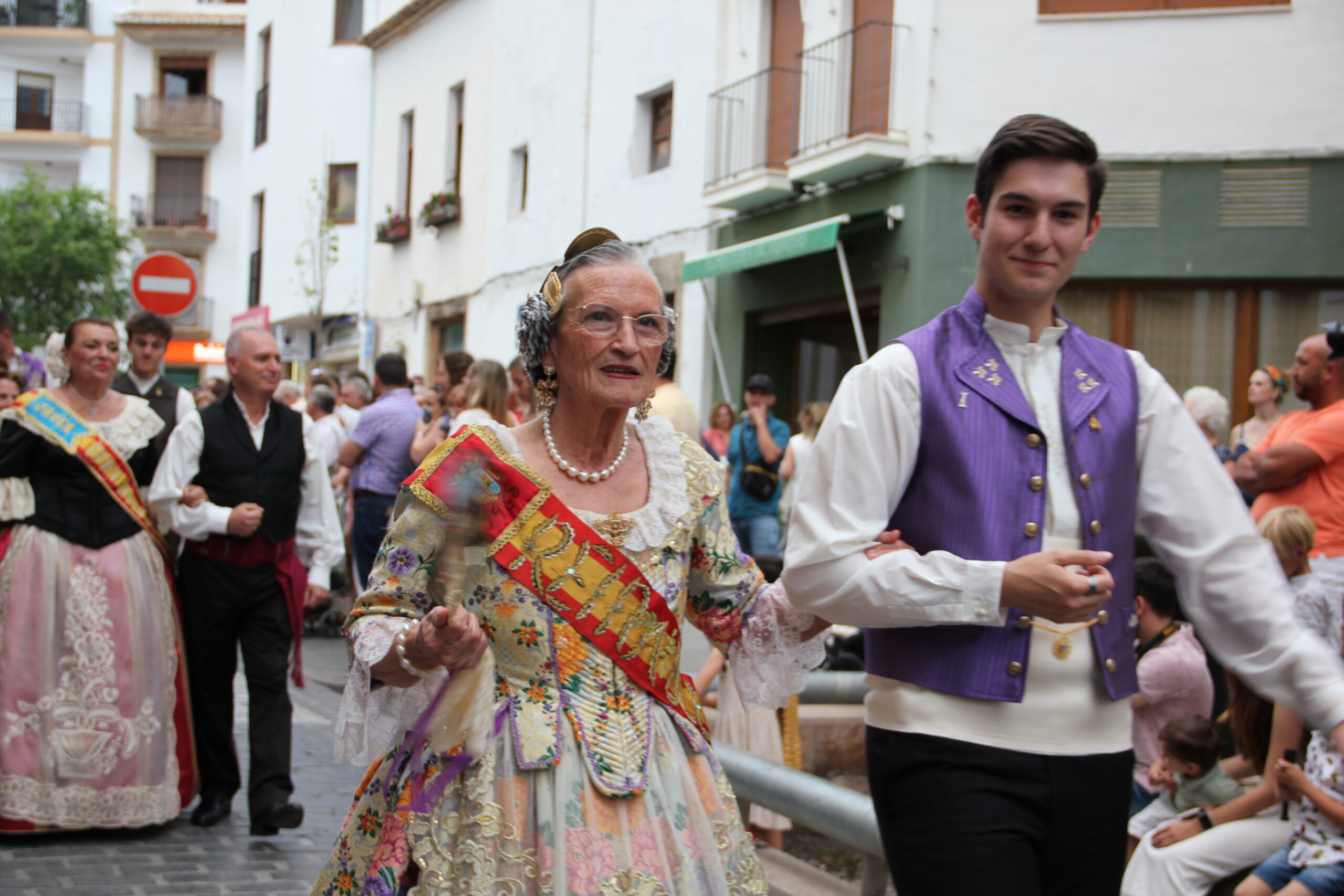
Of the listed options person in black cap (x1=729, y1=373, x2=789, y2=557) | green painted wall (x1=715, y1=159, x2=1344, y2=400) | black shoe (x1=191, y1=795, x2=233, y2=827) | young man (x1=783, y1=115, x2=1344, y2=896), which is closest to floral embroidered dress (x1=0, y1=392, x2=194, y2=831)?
black shoe (x1=191, y1=795, x2=233, y2=827)

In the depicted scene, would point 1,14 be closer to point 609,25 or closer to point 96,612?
point 609,25

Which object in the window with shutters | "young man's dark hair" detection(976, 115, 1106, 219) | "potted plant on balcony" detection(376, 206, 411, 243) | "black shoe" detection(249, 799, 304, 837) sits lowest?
"black shoe" detection(249, 799, 304, 837)

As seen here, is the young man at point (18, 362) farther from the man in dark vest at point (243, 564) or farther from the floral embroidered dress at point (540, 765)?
the floral embroidered dress at point (540, 765)

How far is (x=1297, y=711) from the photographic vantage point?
2584mm

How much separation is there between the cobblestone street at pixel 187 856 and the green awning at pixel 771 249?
340 inches

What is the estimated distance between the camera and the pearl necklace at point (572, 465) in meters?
3.00

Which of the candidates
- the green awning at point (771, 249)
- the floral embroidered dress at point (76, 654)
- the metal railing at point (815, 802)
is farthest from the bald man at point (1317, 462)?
the green awning at point (771, 249)

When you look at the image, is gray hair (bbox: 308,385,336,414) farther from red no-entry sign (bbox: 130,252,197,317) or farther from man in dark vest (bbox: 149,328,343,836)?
man in dark vest (bbox: 149,328,343,836)

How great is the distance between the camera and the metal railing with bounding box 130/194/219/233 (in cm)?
4272

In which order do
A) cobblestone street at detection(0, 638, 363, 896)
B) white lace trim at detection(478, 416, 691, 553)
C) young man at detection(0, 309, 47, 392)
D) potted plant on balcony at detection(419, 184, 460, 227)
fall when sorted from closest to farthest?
white lace trim at detection(478, 416, 691, 553) → cobblestone street at detection(0, 638, 363, 896) → young man at detection(0, 309, 47, 392) → potted plant on balcony at detection(419, 184, 460, 227)

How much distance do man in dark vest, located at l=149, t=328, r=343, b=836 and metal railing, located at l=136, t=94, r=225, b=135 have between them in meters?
39.4

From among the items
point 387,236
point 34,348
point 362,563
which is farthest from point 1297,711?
point 34,348

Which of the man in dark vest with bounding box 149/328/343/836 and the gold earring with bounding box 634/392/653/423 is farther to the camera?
the man in dark vest with bounding box 149/328/343/836

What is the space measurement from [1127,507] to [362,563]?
760 centimetres
